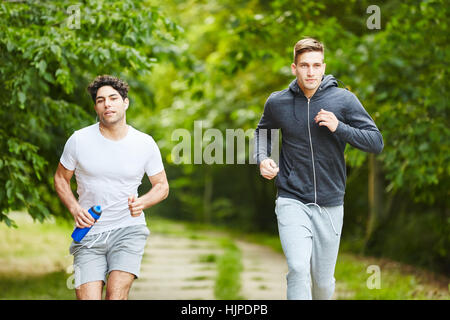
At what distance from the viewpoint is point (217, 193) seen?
2616 centimetres

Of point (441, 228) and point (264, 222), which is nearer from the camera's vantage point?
point (441, 228)

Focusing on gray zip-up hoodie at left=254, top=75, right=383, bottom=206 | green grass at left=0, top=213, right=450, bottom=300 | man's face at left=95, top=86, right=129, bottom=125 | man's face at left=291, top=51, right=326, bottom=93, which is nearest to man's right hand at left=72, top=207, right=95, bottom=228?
man's face at left=95, top=86, right=129, bottom=125

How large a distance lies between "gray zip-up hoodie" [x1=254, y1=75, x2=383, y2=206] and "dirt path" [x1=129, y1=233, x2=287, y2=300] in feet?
14.0

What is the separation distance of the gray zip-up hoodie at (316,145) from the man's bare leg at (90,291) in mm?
1326

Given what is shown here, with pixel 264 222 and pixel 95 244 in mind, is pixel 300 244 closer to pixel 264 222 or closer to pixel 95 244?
pixel 95 244

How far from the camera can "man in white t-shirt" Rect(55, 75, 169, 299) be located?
3.98 m

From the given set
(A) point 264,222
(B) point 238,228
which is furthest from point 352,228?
(B) point 238,228

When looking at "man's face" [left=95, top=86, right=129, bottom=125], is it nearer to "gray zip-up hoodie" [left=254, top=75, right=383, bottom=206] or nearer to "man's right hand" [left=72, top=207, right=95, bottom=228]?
"man's right hand" [left=72, top=207, right=95, bottom=228]

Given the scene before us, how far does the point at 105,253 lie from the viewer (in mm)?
4066

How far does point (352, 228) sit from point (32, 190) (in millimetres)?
11543
